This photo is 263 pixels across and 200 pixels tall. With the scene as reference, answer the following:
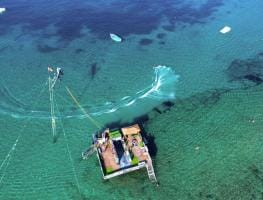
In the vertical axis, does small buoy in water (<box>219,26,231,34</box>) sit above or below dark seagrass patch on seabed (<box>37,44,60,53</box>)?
above

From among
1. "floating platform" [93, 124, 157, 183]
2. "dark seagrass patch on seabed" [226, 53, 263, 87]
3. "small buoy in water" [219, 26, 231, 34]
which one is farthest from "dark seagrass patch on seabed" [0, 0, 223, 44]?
"floating platform" [93, 124, 157, 183]

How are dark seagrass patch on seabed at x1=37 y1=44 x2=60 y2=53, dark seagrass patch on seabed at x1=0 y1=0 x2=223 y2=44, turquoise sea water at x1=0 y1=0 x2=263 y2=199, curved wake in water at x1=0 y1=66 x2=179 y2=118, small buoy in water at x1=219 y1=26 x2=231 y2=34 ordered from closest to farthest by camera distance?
turquoise sea water at x1=0 y1=0 x2=263 y2=199, curved wake in water at x1=0 y1=66 x2=179 y2=118, dark seagrass patch on seabed at x1=37 y1=44 x2=60 y2=53, small buoy in water at x1=219 y1=26 x2=231 y2=34, dark seagrass patch on seabed at x1=0 y1=0 x2=223 y2=44

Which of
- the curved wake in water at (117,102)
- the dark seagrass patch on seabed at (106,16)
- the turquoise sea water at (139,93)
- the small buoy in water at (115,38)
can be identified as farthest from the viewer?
the dark seagrass patch on seabed at (106,16)

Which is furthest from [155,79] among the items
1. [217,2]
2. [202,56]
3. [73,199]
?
[217,2]

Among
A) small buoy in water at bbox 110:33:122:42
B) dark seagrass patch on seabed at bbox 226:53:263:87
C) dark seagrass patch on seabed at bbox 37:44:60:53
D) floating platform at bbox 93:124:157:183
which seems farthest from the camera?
small buoy in water at bbox 110:33:122:42

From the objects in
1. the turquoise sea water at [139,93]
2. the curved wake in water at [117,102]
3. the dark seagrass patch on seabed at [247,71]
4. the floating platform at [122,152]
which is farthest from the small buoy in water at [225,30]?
the floating platform at [122,152]

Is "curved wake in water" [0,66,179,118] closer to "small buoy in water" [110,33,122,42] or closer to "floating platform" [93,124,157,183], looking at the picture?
"floating platform" [93,124,157,183]

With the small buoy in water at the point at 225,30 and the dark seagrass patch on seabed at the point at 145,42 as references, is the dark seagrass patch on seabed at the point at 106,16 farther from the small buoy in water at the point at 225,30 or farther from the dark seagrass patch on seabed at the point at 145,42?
the small buoy in water at the point at 225,30
